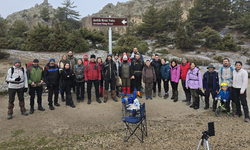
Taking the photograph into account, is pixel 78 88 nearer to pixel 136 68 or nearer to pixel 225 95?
pixel 136 68

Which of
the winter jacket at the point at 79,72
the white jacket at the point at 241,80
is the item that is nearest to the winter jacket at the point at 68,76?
the winter jacket at the point at 79,72

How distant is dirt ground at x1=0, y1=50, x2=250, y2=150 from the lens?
3.62 metres

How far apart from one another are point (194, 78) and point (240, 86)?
4.61 feet

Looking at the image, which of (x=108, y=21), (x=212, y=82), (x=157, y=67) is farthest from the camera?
(x=108, y=21)

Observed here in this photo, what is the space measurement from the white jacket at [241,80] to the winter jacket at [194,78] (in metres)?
1.09

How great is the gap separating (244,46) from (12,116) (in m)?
28.5

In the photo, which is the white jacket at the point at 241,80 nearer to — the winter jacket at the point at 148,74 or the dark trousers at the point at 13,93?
the winter jacket at the point at 148,74

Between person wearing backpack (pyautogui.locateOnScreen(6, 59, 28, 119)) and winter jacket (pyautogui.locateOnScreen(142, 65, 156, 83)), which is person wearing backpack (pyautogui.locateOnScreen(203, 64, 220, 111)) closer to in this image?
winter jacket (pyautogui.locateOnScreen(142, 65, 156, 83))

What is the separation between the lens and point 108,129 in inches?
173

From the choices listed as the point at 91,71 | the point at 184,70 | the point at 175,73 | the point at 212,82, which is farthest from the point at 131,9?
the point at 212,82

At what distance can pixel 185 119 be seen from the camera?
4945 mm

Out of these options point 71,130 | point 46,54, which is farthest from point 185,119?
point 46,54

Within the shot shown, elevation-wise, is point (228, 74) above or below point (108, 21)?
below

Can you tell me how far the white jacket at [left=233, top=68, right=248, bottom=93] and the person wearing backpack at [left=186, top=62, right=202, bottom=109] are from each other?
3.60 ft
